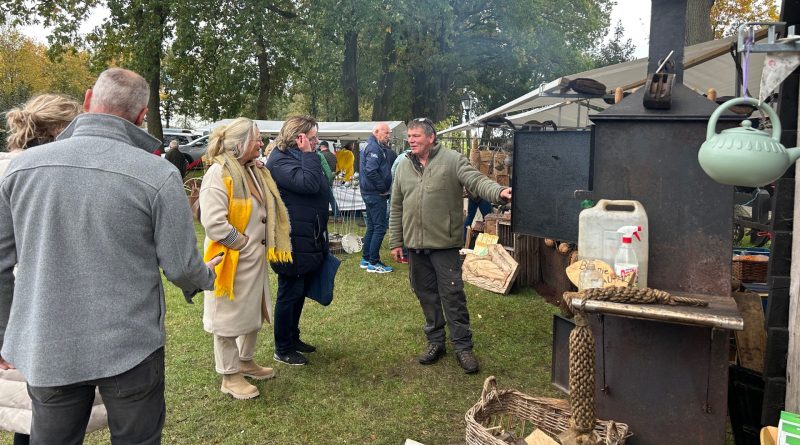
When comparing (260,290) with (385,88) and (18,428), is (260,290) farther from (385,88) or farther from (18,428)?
(385,88)

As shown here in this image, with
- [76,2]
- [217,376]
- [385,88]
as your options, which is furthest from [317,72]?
[217,376]

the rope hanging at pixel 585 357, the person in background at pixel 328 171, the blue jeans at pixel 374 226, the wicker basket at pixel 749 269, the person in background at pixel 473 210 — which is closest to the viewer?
the rope hanging at pixel 585 357

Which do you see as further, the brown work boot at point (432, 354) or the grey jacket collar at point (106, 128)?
the brown work boot at point (432, 354)

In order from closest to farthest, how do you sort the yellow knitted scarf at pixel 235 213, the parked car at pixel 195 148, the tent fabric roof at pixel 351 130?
the yellow knitted scarf at pixel 235 213, the tent fabric roof at pixel 351 130, the parked car at pixel 195 148

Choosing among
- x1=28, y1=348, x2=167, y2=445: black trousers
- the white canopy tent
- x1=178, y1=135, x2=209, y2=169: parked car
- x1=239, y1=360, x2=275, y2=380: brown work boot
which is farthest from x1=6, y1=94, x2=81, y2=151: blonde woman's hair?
x1=178, y1=135, x2=209, y2=169: parked car

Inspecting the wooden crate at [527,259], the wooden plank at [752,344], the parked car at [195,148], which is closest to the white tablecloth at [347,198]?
the wooden crate at [527,259]

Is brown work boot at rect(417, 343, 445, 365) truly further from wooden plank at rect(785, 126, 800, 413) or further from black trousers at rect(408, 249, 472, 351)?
wooden plank at rect(785, 126, 800, 413)

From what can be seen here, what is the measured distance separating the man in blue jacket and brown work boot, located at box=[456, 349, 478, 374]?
333cm

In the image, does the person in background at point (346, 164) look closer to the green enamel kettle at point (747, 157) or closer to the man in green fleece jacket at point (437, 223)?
the man in green fleece jacket at point (437, 223)

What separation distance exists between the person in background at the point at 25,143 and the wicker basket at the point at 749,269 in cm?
471

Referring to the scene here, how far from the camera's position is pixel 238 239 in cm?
352

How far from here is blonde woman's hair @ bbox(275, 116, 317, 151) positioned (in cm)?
422

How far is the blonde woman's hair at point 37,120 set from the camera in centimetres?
266

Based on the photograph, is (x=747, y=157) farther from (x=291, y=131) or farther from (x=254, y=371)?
(x=254, y=371)
